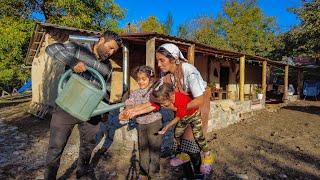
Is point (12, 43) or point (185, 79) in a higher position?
point (12, 43)

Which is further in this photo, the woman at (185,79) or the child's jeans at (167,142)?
the child's jeans at (167,142)

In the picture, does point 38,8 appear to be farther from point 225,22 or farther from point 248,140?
point 225,22

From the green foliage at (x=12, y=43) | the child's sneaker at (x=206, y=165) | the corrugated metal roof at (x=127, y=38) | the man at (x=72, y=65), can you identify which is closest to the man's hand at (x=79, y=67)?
the man at (x=72, y=65)

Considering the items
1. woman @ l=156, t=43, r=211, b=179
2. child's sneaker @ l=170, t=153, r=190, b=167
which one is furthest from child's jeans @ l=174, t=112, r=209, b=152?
child's sneaker @ l=170, t=153, r=190, b=167

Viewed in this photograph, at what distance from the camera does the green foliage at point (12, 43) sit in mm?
15430

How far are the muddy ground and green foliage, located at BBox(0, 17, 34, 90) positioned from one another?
611 cm

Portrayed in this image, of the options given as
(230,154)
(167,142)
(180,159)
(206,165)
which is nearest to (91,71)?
(180,159)

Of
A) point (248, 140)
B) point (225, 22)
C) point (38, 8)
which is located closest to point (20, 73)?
point (38, 8)

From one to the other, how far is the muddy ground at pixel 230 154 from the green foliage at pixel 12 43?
6111 millimetres

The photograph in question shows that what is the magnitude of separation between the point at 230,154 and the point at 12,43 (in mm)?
12237

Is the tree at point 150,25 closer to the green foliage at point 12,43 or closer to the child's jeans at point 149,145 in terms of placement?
the green foliage at point 12,43

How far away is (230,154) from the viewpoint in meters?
6.76

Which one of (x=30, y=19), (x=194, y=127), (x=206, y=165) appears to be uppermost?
(x=30, y=19)

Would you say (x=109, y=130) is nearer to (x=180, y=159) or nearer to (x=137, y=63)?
(x=180, y=159)
